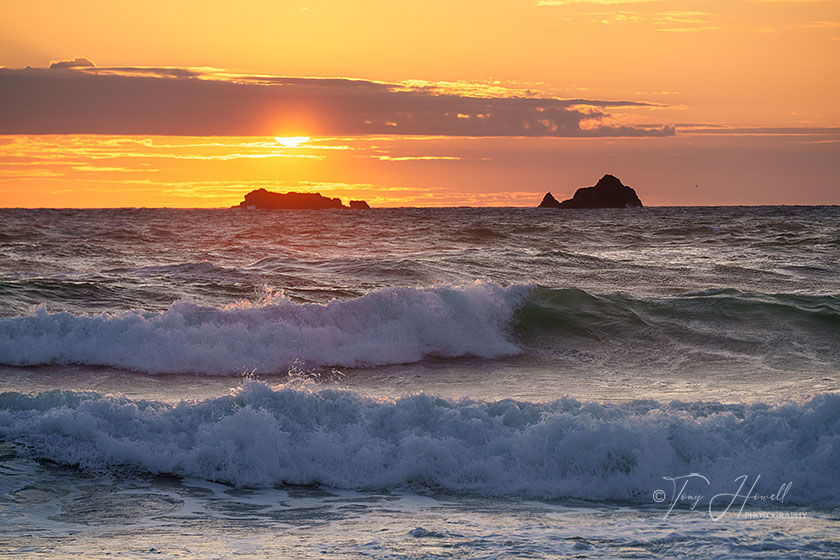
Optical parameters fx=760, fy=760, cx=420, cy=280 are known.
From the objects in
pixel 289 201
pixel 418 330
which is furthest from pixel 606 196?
pixel 418 330

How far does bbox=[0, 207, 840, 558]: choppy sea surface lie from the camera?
18.4ft

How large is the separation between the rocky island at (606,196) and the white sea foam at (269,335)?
12474 cm

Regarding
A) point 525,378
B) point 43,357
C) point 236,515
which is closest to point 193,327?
point 43,357

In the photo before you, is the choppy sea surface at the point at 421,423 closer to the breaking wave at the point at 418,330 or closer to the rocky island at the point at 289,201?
the breaking wave at the point at 418,330

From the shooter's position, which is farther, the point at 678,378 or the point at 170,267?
the point at 170,267

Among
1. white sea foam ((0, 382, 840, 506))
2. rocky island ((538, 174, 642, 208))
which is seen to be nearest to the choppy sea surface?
white sea foam ((0, 382, 840, 506))

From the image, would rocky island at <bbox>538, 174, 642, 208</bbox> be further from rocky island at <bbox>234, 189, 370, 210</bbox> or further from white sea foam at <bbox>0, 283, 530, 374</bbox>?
white sea foam at <bbox>0, 283, 530, 374</bbox>

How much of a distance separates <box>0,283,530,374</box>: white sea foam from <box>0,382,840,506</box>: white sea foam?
3756 mm

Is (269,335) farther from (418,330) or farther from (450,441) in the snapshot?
(450,441)

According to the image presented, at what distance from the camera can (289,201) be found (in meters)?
144

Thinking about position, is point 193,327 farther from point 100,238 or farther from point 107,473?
point 100,238

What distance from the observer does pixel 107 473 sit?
283 inches

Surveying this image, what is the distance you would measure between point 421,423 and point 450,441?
0.52 m

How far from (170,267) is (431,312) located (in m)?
10.2
